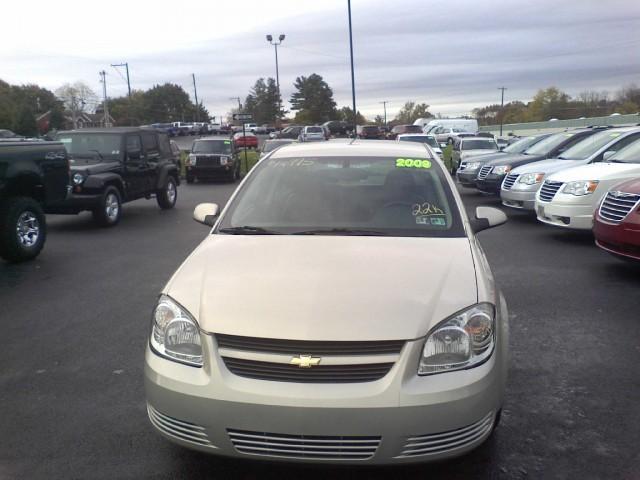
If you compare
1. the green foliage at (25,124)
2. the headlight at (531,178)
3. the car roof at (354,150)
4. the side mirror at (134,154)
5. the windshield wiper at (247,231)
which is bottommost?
the headlight at (531,178)

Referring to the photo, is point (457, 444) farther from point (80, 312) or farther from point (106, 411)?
point (80, 312)

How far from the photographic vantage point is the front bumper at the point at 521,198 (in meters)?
11.8

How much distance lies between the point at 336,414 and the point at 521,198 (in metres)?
10.0

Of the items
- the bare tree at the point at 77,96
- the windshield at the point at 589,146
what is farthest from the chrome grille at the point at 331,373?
the bare tree at the point at 77,96

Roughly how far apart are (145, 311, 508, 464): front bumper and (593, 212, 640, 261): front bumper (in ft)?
15.3

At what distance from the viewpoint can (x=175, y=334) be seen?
313 cm

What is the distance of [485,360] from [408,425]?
533mm

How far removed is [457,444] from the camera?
2.88m

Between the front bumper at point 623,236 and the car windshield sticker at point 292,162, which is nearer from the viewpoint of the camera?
the car windshield sticker at point 292,162

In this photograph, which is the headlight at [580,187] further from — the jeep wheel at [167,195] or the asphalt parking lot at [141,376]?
the jeep wheel at [167,195]

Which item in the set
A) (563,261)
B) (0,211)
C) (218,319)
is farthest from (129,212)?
(218,319)

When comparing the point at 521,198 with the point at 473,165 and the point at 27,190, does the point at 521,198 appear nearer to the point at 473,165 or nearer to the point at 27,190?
the point at 473,165

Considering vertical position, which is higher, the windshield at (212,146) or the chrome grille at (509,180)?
the windshield at (212,146)

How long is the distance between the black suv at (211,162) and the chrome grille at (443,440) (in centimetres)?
2109
